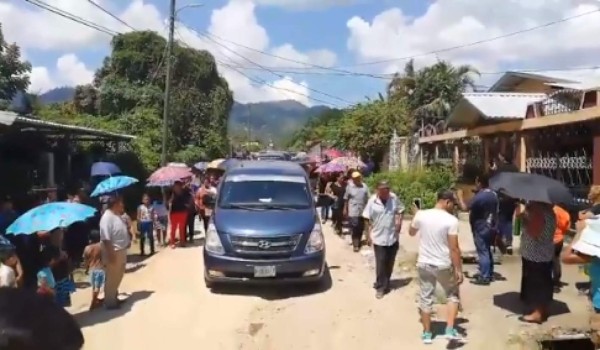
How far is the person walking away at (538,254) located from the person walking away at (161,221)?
888 cm

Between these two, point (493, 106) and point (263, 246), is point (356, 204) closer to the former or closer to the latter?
point (263, 246)

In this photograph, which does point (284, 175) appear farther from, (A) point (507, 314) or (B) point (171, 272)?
(A) point (507, 314)

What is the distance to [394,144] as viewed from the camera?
31.7 meters

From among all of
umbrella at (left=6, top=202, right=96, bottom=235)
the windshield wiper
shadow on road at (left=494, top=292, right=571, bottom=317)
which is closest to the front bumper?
the windshield wiper

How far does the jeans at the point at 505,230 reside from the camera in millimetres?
11195

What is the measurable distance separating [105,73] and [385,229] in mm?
33272

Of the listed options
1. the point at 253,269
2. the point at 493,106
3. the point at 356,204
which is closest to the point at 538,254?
the point at 253,269

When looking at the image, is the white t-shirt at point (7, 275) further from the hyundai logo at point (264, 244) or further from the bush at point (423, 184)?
the bush at point (423, 184)

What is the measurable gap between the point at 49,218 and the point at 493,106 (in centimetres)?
1253

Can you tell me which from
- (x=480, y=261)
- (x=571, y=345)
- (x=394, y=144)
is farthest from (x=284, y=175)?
(x=394, y=144)

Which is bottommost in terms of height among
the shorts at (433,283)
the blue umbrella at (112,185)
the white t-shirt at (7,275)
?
the shorts at (433,283)

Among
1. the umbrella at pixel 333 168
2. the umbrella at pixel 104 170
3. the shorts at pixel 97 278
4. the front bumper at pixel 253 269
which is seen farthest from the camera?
the umbrella at pixel 333 168

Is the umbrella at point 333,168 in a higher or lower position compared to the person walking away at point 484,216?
higher

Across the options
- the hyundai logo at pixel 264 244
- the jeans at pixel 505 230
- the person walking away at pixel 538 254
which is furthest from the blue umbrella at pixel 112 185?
the person walking away at pixel 538 254
